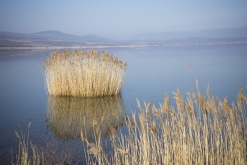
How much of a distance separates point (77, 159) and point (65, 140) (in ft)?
3.73

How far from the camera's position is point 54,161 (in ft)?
16.3

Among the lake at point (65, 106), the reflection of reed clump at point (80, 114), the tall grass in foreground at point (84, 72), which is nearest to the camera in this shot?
the lake at point (65, 106)

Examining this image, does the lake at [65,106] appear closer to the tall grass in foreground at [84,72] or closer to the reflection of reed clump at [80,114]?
the reflection of reed clump at [80,114]

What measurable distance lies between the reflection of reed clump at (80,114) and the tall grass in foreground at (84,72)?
Result: 1.16 ft

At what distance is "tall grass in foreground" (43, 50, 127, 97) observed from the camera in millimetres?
9906

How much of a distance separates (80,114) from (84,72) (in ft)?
7.05

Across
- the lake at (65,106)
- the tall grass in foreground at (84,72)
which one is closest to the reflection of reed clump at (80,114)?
the lake at (65,106)

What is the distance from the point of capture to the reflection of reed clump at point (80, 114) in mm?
7020

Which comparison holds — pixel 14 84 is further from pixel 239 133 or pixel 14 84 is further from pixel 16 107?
pixel 239 133

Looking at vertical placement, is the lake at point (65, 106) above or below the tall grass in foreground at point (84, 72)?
below

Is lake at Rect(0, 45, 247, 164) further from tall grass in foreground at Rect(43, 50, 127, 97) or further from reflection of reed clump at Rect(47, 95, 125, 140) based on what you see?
tall grass in foreground at Rect(43, 50, 127, 97)

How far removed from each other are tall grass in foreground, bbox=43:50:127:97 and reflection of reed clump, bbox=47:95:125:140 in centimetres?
35

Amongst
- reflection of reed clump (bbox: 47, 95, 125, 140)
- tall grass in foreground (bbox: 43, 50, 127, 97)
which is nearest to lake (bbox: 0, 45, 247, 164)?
reflection of reed clump (bbox: 47, 95, 125, 140)

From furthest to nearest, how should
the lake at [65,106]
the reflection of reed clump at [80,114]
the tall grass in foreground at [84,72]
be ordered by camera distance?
the tall grass in foreground at [84,72] → the reflection of reed clump at [80,114] → the lake at [65,106]
